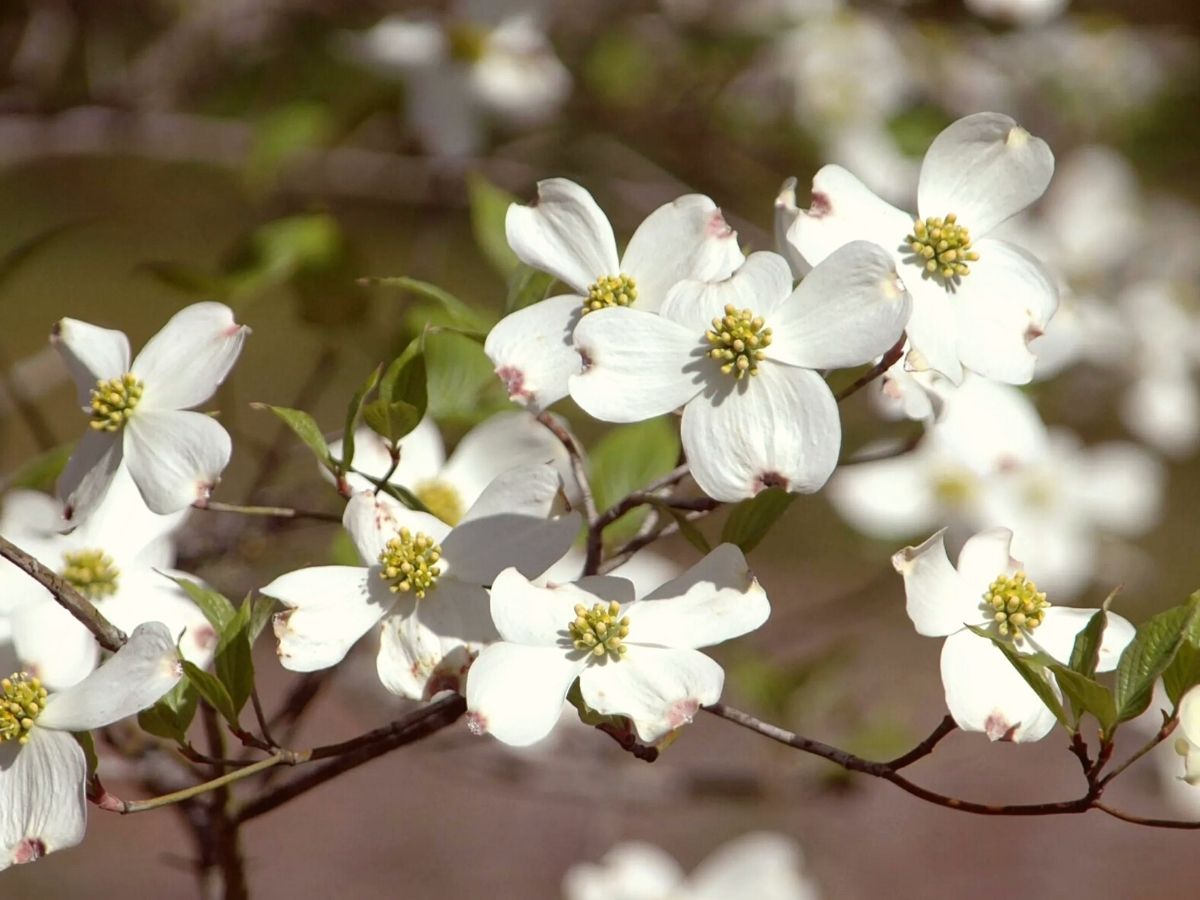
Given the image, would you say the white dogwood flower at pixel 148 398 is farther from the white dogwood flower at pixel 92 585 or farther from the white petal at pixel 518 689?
the white petal at pixel 518 689

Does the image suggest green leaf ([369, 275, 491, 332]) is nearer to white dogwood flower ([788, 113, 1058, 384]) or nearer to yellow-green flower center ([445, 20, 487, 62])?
white dogwood flower ([788, 113, 1058, 384])

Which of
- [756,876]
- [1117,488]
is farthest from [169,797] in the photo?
[1117,488]

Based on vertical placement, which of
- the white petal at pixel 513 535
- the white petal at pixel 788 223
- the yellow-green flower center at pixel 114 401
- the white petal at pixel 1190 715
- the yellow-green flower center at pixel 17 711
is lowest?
the yellow-green flower center at pixel 17 711

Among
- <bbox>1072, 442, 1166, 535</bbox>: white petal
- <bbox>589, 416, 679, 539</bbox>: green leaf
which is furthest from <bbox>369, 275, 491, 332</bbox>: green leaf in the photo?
<bbox>1072, 442, 1166, 535</bbox>: white petal

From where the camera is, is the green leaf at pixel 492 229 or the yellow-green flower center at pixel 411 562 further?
the green leaf at pixel 492 229

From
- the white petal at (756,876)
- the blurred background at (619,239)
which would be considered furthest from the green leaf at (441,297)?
the white petal at (756,876)

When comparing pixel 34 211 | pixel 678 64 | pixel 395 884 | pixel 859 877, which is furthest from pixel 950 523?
pixel 34 211

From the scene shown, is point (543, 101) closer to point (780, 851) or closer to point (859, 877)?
point (780, 851)
